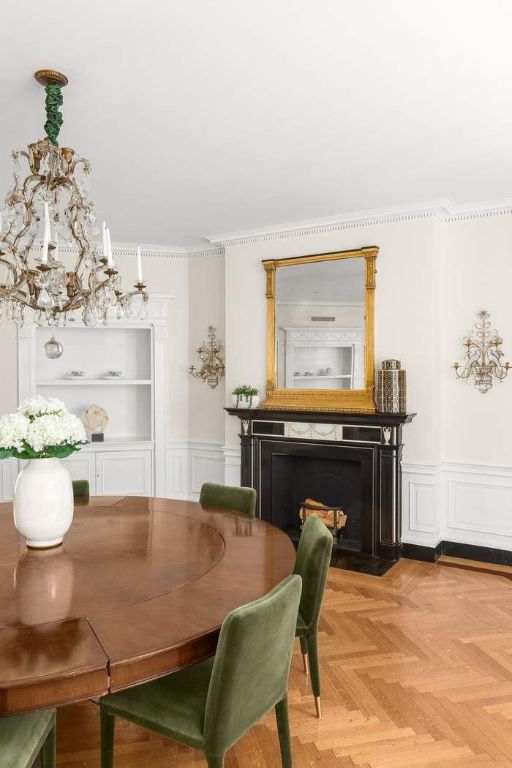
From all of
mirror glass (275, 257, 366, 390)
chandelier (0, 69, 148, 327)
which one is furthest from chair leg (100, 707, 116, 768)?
mirror glass (275, 257, 366, 390)

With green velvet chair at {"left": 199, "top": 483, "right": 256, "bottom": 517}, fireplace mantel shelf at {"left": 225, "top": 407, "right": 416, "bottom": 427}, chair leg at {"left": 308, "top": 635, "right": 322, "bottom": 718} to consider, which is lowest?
chair leg at {"left": 308, "top": 635, "right": 322, "bottom": 718}

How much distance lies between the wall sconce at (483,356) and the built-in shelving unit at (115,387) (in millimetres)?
2888

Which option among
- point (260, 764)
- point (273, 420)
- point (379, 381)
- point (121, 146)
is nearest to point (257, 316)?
point (273, 420)

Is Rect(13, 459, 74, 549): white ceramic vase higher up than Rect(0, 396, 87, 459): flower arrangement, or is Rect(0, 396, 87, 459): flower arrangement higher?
Rect(0, 396, 87, 459): flower arrangement

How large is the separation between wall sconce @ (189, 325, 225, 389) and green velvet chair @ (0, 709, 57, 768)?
3.98 metres

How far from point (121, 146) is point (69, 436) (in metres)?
1.91

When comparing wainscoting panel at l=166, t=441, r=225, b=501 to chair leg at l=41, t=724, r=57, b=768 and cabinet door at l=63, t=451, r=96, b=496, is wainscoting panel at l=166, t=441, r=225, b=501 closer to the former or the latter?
cabinet door at l=63, t=451, r=96, b=496

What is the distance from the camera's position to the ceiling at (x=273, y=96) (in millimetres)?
2086

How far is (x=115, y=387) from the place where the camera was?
5.86 m

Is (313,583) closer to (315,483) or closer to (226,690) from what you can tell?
(226,690)

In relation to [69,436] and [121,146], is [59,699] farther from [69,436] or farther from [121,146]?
[121,146]

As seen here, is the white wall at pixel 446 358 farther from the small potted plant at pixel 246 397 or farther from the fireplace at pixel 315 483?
the small potted plant at pixel 246 397

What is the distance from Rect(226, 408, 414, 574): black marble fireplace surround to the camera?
4.30 m

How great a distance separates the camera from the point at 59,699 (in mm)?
1345
